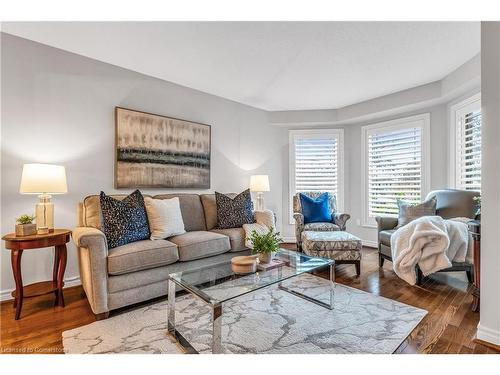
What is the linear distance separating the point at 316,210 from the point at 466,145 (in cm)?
215

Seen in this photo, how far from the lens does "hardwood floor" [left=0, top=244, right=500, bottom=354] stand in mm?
1716

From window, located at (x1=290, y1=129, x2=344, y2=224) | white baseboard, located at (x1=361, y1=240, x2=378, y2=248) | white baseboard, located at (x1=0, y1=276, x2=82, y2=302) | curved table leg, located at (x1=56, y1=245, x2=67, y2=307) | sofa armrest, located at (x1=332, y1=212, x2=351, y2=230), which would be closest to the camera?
curved table leg, located at (x1=56, y1=245, x2=67, y2=307)

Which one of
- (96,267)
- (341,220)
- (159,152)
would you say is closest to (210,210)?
(159,152)

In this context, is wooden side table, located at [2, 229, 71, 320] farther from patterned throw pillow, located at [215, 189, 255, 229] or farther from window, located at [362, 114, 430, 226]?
window, located at [362, 114, 430, 226]

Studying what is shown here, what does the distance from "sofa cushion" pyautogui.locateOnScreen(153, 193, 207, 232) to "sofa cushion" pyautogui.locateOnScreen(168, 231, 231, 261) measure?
39 centimetres

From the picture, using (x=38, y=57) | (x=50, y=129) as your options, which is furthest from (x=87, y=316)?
(x=38, y=57)

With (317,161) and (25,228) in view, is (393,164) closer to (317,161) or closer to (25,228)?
(317,161)

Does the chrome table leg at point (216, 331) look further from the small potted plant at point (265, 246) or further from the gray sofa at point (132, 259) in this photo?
the gray sofa at point (132, 259)

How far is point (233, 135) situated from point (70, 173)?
2.40 meters

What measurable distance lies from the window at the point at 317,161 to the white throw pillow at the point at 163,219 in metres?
2.62

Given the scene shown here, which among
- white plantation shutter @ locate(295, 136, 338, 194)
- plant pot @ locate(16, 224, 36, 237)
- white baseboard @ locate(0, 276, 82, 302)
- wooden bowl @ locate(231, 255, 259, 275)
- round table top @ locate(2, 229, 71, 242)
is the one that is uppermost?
white plantation shutter @ locate(295, 136, 338, 194)

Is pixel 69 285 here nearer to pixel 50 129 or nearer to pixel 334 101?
pixel 50 129

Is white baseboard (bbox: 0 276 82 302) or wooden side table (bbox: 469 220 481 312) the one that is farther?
white baseboard (bbox: 0 276 82 302)

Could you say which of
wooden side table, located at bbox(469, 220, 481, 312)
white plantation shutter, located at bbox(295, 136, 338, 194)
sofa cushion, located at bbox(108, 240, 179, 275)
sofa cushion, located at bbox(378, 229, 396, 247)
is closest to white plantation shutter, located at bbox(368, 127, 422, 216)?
white plantation shutter, located at bbox(295, 136, 338, 194)
